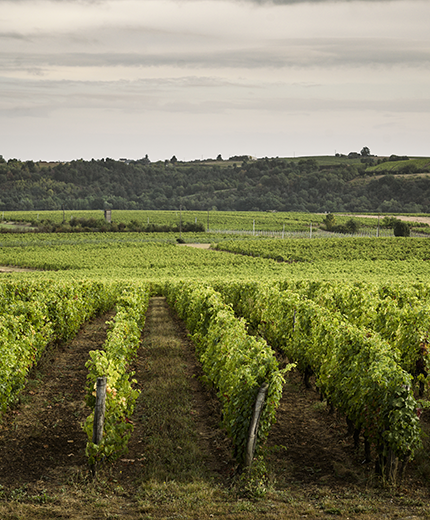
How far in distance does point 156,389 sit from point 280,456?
156 inches

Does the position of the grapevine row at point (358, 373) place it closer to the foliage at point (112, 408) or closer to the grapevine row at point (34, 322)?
the foliage at point (112, 408)

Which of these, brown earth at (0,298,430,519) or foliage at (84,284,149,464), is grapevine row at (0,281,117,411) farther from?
foliage at (84,284,149,464)

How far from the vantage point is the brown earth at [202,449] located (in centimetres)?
746

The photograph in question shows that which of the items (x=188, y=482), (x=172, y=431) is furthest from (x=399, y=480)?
(x=172, y=431)

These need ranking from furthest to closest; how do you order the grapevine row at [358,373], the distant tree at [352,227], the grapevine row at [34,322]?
1. the distant tree at [352,227]
2. the grapevine row at [34,322]
3. the grapevine row at [358,373]

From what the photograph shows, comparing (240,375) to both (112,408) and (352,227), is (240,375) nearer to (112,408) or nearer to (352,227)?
(112,408)

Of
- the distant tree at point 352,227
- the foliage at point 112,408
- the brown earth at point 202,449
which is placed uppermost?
the distant tree at point 352,227

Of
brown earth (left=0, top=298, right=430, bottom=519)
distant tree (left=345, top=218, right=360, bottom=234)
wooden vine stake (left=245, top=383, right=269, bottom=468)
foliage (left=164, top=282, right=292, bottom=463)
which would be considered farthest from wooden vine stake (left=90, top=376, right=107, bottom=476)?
distant tree (left=345, top=218, right=360, bottom=234)

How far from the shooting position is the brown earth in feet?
24.5

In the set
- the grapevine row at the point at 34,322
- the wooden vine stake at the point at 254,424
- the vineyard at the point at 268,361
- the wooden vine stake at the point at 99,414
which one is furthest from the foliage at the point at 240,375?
the grapevine row at the point at 34,322

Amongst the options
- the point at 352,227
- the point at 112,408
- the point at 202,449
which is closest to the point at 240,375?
the point at 202,449

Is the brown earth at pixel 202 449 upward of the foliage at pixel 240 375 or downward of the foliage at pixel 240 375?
downward

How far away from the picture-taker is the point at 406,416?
24.7 feet

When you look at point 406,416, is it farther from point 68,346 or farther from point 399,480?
point 68,346
